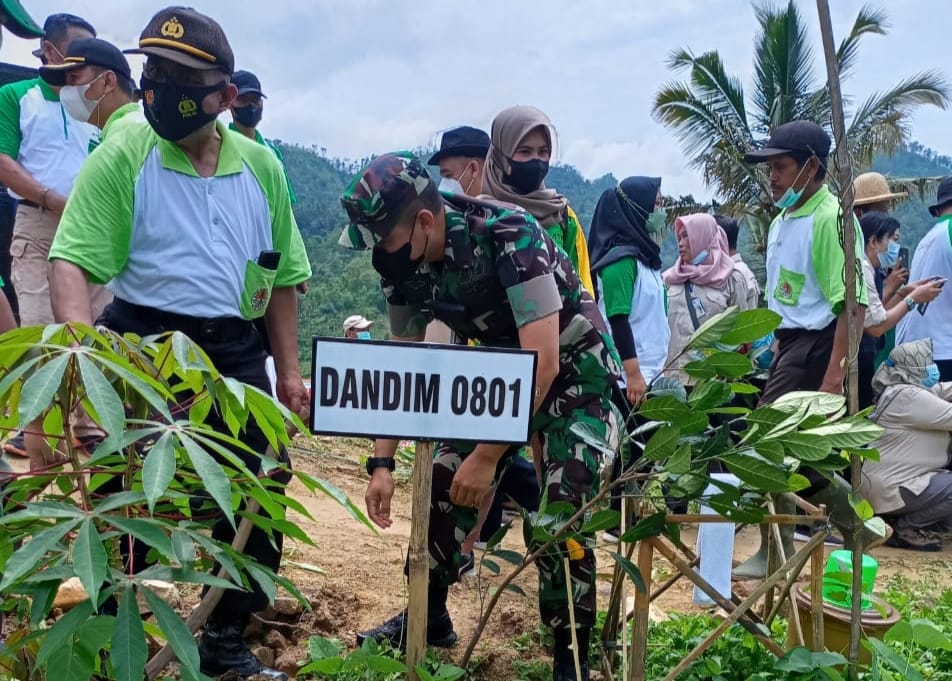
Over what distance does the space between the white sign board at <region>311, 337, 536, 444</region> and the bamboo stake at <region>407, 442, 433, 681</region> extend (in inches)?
3.7

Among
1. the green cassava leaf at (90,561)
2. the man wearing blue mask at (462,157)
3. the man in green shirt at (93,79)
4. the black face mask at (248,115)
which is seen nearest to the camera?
the green cassava leaf at (90,561)

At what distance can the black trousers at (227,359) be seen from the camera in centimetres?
228

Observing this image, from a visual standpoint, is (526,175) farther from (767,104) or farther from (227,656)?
(767,104)

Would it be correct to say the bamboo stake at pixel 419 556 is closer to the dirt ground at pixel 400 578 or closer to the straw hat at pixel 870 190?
the dirt ground at pixel 400 578

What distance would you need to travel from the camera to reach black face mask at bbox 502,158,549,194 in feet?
10.6

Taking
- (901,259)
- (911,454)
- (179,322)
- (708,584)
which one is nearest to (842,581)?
(708,584)

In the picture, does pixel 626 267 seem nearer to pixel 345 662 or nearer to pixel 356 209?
pixel 356 209

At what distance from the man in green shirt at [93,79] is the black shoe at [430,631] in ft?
7.46

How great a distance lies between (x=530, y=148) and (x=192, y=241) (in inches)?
54.9

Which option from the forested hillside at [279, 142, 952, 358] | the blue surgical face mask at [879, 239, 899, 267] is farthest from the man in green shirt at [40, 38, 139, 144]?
the forested hillside at [279, 142, 952, 358]

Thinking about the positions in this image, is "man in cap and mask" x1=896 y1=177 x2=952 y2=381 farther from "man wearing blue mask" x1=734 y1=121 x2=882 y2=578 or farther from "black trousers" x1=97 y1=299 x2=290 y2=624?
"black trousers" x1=97 y1=299 x2=290 y2=624

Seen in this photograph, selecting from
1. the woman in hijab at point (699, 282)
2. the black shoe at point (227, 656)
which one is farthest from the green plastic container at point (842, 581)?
the woman in hijab at point (699, 282)

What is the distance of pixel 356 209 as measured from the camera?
202 cm

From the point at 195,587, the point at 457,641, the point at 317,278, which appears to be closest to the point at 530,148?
the point at 457,641
